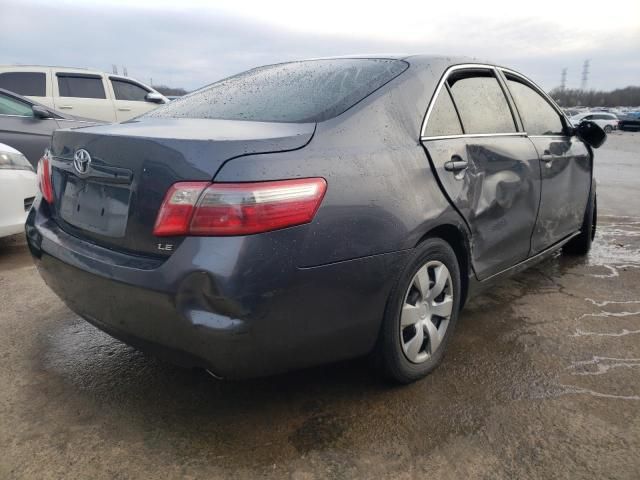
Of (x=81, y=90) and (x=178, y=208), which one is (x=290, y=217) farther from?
(x=81, y=90)

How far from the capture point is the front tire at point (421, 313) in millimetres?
2266

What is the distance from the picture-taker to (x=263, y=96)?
2627 mm

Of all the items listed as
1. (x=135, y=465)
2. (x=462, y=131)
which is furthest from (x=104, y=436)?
(x=462, y=131)

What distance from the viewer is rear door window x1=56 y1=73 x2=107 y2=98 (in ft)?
28.9

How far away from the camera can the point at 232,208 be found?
5.92 feet

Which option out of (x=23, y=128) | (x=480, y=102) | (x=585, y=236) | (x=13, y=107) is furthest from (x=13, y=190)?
(x=585, y=236)

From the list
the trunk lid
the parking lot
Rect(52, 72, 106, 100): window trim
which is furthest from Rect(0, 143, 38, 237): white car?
Rect(52, 72, 106, 100): window trim

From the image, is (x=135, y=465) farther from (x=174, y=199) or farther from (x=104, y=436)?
(x=174, y=199)

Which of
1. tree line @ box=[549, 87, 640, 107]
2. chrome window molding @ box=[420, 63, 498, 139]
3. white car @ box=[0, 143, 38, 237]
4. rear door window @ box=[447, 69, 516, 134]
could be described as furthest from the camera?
tree line @ box=[549, 87, 640, 107]

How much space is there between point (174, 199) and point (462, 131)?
152 centimetres

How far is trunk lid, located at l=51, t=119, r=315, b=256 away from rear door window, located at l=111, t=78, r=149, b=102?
7574 mm

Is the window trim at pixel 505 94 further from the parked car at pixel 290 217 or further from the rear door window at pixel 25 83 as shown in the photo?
the rear door window at pixel 25 83

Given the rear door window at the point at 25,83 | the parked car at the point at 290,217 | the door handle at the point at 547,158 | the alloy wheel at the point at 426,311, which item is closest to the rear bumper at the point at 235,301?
the parked car at the point at 290,217

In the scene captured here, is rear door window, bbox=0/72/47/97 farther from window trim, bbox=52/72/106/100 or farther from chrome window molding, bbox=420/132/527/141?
chrome window molding, bbox=420/132/527/141
